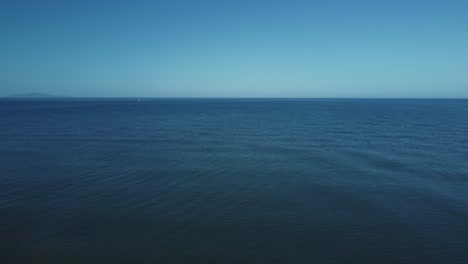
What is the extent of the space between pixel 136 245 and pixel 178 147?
78.5 ft

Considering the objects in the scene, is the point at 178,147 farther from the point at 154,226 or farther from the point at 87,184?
the point at 154,226

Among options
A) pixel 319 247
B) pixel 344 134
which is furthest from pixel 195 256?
pixel 344 134

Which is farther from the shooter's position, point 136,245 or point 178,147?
point 178,147

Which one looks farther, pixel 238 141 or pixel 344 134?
pixel 344 134

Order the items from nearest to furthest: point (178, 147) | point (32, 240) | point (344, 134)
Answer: point (32, 240) < point (178, 147) < point (344, 134)

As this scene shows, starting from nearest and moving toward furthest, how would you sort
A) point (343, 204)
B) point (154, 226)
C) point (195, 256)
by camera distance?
1. point (195, 256)
2. point (154, 226)
3. point (343, 204)

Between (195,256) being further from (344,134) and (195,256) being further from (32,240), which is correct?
(344,134)

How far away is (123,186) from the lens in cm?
2292

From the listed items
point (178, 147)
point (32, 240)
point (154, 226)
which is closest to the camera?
point (32, 240)

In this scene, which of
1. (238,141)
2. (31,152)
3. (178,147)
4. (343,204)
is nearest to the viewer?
(343,204)

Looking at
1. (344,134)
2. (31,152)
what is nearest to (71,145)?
(31,152)

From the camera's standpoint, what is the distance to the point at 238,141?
43.7 metres

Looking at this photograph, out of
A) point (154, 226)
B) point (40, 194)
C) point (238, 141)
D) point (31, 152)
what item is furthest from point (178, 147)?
point (154, 226)

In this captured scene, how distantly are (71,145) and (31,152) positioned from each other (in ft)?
16.9
